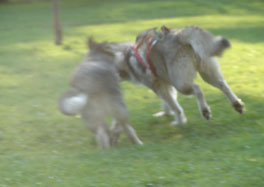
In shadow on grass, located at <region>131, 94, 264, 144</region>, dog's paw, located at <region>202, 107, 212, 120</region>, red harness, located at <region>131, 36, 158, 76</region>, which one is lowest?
shadow on grass, located at <region>131, 94, 264, 144</region>

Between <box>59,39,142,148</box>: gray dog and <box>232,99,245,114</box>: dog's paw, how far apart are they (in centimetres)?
176

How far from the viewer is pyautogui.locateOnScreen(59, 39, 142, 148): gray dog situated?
558 centimetres

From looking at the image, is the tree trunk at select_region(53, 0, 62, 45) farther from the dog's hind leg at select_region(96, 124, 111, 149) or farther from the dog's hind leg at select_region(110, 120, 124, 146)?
the dog's hind leg at select_region(96, 124, 111, 149)

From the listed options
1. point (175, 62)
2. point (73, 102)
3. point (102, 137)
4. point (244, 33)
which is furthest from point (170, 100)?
point (244, 33)

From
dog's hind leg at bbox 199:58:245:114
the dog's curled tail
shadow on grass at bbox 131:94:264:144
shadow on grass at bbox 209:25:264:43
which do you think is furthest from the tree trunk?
the dog's curled tail

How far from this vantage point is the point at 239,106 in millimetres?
6848

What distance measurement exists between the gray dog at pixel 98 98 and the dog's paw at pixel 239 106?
1756 mm

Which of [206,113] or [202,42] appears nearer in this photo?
[202,42]

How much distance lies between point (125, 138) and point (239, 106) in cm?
195

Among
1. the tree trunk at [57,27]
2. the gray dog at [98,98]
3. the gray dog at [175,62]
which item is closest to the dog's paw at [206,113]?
the gray dog at [175,62]

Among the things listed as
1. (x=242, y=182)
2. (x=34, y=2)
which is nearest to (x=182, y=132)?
(x=242, y=182)

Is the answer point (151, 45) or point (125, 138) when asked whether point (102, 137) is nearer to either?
point (125, 138)

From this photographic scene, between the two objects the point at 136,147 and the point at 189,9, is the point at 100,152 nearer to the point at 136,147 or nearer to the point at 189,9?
the point at 136,147

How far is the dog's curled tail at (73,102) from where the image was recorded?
17.9 ft
